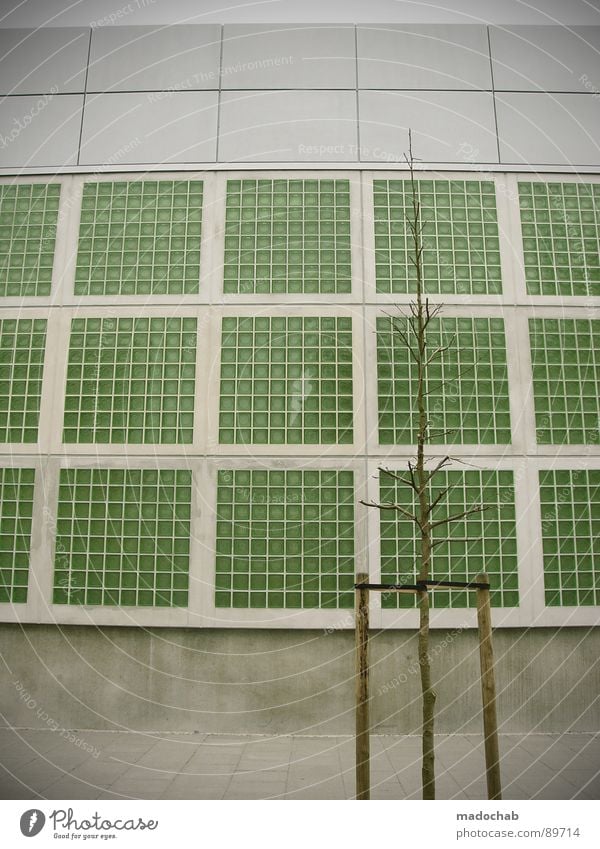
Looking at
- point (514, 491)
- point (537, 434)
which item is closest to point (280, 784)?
point (514, 491)

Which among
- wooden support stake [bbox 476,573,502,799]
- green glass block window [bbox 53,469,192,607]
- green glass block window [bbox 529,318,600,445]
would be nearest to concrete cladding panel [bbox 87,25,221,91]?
green glass block window [bbox 53,469,192,607]

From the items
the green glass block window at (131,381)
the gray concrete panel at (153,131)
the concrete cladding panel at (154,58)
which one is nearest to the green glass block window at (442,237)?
the gray concrete panel at (153,131)

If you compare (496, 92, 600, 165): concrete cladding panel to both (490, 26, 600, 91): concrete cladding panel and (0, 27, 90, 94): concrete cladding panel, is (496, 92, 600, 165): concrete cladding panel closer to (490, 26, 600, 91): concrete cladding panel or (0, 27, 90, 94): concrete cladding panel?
(490, 26, 600, 91): concrete cladding panel

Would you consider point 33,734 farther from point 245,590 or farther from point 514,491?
point 514,491

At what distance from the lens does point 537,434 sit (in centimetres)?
1017

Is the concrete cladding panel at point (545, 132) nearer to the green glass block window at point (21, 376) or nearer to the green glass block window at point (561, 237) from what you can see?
the green glass block window at point (561, 237)

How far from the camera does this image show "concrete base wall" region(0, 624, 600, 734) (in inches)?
373

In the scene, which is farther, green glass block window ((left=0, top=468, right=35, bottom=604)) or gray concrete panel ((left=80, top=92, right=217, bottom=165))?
gray concrete panel ((left=80, top=92, right=217, bottom=165))

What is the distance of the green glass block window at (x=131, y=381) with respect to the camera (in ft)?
33.7

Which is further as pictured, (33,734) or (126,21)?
(126,21)

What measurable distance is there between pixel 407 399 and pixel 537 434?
2.36 metres

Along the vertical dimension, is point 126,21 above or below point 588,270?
above

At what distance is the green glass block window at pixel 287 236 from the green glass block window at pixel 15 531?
16.6 feet

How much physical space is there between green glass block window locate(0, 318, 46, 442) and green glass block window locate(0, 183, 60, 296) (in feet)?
2.32
